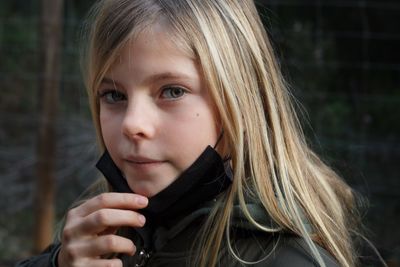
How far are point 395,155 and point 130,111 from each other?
286cm

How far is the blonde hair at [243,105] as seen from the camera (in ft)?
4.59

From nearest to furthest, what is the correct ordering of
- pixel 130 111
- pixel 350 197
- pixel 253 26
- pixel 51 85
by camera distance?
pixel 130 111 → pixel 253 26 → pixel 350 197 → pixel 51 85

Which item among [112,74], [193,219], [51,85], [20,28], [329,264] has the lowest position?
[329,264]

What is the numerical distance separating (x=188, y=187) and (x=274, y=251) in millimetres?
217

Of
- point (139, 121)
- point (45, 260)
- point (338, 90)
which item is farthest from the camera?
point (338, 90)

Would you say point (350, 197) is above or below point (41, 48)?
below

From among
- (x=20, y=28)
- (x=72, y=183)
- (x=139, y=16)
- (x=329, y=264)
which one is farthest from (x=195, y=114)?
(x=20, y=28)

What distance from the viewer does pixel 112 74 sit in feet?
4.68

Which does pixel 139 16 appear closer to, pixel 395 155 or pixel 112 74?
pixel 112 74

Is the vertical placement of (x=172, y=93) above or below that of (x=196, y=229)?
above

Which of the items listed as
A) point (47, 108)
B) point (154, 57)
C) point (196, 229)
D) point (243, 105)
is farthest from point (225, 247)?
point (47, 108)

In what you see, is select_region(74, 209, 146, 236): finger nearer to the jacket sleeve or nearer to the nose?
the nose

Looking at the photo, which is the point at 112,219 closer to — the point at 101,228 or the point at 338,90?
the point at 101,228

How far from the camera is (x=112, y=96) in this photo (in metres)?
1.45
